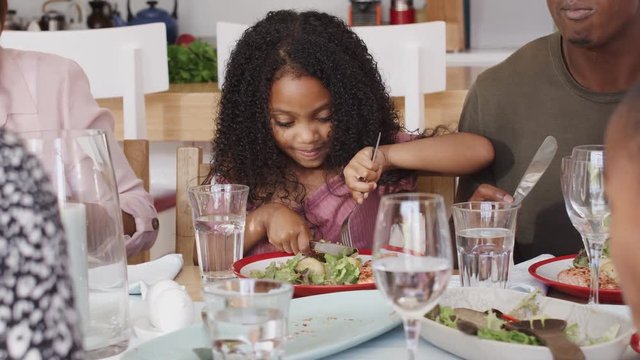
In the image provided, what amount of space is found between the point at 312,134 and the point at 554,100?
18.5 inches

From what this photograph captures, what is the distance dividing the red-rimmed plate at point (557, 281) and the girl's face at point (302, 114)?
500 mm

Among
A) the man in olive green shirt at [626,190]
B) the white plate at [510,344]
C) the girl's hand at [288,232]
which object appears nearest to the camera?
the man in olive green shirt at [626,190]

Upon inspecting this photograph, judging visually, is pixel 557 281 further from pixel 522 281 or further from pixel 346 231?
pixel 346 231

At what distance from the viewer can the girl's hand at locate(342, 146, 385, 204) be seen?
5.35 ft

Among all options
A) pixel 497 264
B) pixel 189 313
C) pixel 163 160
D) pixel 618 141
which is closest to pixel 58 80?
pixel 189 313

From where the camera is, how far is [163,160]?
140 inches

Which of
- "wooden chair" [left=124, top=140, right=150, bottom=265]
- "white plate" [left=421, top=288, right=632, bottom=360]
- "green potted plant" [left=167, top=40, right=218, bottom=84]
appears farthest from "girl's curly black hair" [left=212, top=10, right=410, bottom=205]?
"green potted plant" [left=167, top=40, right=218, bottom=84]

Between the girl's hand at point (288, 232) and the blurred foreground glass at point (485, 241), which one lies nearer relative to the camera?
the blurred foreground glass at point (485, 241)

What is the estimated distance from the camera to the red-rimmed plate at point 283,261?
1280 millimetres

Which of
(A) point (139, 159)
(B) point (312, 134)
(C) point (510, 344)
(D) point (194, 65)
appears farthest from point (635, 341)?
(D) point (194, 65)

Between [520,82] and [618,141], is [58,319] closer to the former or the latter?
[618,141]

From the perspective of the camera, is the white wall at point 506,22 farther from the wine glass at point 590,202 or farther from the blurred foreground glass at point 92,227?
the blurred foreground glass at point 92,227

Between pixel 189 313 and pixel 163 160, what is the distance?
8.08 feet

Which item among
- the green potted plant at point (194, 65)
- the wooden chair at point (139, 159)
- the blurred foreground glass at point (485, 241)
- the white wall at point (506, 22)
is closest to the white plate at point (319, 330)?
the blurred foreground glass at point (485, 241)
